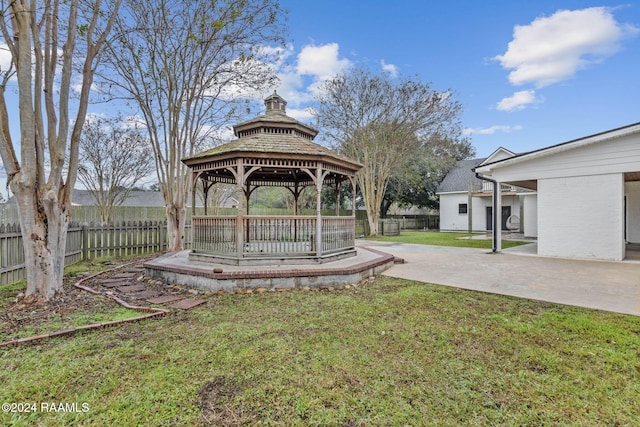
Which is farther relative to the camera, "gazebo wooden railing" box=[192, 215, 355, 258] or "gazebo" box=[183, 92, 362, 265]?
"gazebo wooden railing" box=[192, 215, 355, 258]

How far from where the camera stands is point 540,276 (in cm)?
660

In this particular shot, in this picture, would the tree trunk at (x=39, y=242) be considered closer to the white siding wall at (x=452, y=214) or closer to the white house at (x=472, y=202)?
the white house at (x=472, y=202)

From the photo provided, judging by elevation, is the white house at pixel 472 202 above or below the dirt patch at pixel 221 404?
above

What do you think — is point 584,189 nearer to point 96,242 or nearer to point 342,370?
point 342,370

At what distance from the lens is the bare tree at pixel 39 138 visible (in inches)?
173

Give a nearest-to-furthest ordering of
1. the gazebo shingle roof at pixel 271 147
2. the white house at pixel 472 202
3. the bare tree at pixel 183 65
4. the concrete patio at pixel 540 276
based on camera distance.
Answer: the concrete patio at pixel 540 276 < the gazebo shingle roof at pixel 271 147 < the bare tree at pixel 183 65 < the white house at pixel 472 202

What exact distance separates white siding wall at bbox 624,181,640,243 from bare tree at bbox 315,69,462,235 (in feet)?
25.9

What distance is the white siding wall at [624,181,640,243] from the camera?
12062 mm

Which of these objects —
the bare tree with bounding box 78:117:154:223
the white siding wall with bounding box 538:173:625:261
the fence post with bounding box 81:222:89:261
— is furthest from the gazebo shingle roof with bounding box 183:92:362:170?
the bare tree with bounding box 78:117:154:223

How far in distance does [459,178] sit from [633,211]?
12228 mm

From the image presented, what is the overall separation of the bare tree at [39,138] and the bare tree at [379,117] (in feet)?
43.6

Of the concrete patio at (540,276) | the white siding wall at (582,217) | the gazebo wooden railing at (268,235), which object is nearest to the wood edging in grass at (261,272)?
the gazebo wooden railing at (268,235)

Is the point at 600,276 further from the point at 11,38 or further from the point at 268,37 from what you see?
the point at 11,38

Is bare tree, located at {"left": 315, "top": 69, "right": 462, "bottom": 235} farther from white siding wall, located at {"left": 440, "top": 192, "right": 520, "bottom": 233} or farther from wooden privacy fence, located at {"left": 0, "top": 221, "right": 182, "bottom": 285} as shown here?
wooden privacy fence, located at {"left": 0, "top": 221, "right": 182, "bottom": 285}
